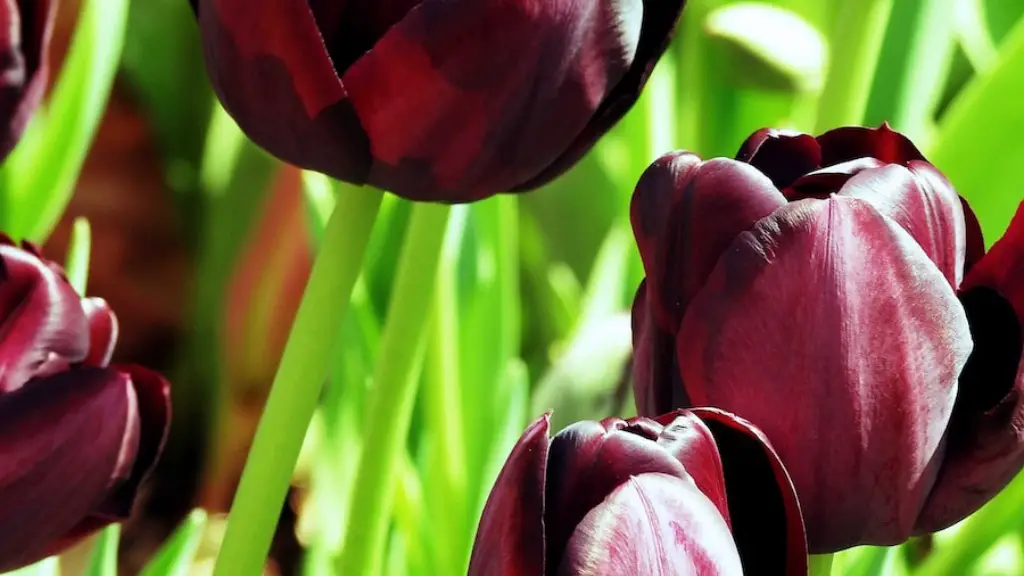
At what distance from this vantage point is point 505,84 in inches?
9.6

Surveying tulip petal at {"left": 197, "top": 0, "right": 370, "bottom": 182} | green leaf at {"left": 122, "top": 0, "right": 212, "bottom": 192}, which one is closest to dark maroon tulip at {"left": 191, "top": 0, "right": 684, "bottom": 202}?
tulip petal at {"left": 197, "top": 0, "right": 370, "bottom": 182}

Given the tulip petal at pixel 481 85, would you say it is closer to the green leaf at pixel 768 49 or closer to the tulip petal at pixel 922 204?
the tulip petal at pixel 922 204

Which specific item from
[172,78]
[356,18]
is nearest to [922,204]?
[356,18]

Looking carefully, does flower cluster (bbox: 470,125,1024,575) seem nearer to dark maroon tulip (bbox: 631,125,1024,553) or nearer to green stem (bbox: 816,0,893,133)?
dark maroon tulip (bbox: 631,125,1024,553)

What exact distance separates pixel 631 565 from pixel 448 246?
1.28 ft

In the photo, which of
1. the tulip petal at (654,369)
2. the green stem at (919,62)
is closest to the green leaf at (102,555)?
the tulip petal at (654,369)

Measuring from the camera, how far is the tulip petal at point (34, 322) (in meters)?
0.26

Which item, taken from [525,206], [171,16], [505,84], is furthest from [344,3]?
[171,16]

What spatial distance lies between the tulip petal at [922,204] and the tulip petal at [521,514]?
0.09 metres

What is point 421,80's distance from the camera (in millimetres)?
242

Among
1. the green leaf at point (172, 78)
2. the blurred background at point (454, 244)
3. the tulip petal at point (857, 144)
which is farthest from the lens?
the green leaf at point (172, 78)

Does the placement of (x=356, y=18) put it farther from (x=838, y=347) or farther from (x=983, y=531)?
(x=983, y=531)

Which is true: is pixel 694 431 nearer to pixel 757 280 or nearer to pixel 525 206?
pixel 757 280

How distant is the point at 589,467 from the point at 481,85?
9 cm
